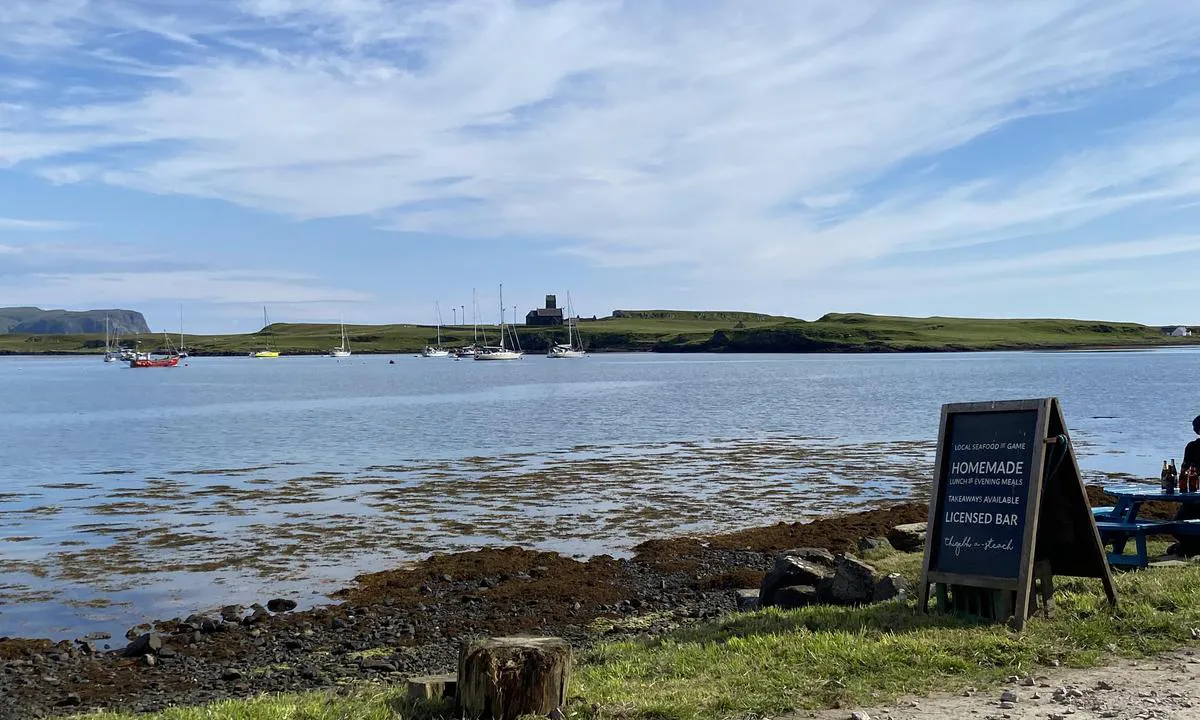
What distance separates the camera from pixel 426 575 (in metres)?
19.1

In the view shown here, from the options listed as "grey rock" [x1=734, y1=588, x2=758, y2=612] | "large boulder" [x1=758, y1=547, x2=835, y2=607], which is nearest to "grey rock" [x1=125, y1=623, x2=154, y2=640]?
"grey rock" [x1=734, y1=588, x2=758, y2=612]

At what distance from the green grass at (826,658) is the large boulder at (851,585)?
32.8 inches

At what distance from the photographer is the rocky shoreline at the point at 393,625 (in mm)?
12844

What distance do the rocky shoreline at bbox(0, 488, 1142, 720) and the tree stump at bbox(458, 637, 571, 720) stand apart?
4763 millimetres

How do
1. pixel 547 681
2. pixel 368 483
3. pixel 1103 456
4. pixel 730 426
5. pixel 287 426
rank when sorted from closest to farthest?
pixel 547 681 < pixel 368 483 < pixel 1103 456 < pixel 730 426 < pixel 287 426

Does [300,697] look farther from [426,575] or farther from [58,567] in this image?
[58,567]

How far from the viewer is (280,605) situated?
674 inches

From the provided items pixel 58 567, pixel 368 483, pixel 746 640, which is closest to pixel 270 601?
pixel 58 567

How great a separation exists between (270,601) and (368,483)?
1674 cm

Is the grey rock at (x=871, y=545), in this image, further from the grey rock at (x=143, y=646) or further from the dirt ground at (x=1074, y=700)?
the grey rock at (x=143, y=646)

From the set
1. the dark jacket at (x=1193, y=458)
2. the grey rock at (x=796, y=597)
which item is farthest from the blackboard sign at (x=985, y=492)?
the dark jacket at (x=1193, y=458)

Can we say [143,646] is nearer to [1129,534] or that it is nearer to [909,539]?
[909,539]

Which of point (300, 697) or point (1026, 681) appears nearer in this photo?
point (1026, 681)

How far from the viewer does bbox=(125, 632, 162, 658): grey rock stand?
14.2 m
